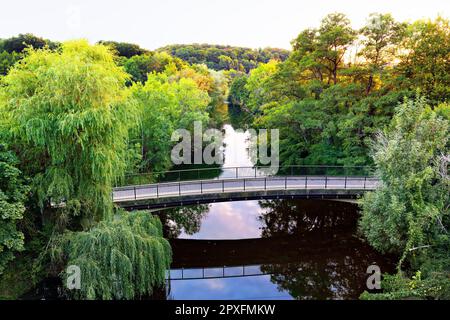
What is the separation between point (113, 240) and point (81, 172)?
2.99 m

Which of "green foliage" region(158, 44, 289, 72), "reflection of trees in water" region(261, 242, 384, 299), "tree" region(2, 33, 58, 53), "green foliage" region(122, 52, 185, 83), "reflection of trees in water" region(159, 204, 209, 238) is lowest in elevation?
"reflection of trees in water" region(261, 242, 384, 299)

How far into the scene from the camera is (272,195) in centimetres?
1891

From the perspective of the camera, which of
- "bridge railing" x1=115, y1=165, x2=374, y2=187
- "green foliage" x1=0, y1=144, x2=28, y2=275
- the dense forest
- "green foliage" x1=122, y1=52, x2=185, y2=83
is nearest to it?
"green foliage" x1=0, y1=144, x2=28, y2=275

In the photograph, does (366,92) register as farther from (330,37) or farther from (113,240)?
(113,240)

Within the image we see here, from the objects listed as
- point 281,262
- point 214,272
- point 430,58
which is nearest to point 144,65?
point 430,58

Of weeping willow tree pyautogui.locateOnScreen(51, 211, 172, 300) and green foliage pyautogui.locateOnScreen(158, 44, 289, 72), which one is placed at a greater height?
green foliage pyautogui.locateOnScreen(158, 44, 289, 72)

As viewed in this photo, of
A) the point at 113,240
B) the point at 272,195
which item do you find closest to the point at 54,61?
the point at 113,240

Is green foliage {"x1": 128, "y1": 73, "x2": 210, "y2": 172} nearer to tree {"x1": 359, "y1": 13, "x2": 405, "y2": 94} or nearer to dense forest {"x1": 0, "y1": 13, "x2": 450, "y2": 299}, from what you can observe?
dense forest {"x1": 0, "y1": 13, "x2": 450, "y2": 299}

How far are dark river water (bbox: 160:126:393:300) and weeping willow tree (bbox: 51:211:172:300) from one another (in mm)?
2731

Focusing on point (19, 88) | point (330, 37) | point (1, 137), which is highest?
point (330, 37)

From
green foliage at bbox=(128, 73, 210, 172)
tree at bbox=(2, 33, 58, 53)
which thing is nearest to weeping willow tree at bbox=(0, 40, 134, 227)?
green foliage at bbox=(128, 73, 210, 172)

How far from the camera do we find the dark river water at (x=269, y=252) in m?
15.9

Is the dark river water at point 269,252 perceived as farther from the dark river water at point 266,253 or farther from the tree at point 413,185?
the tree at point 413,185

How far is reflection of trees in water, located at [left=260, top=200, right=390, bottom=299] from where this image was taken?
16.1 meters
